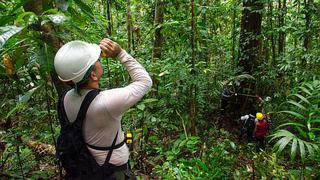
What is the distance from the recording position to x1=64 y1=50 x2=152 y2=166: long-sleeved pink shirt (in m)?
1.99

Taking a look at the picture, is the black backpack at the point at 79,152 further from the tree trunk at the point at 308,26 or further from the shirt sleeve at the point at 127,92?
the tree trunk at the point at 308,26

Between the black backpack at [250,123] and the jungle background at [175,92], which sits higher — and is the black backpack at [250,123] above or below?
below

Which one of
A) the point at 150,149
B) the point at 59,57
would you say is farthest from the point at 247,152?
the point at 59,57

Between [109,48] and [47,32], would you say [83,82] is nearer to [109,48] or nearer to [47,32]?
[109,48]

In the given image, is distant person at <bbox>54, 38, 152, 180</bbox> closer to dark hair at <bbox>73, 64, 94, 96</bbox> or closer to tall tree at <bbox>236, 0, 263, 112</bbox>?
dark hair at <bbox>73, 64, 94, 96</bbox>

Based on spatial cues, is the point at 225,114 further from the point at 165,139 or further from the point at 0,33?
the point at 0,33

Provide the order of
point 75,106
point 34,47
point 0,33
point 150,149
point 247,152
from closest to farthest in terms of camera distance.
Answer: point 0,33
point 75,106
point 34,47
point 150,149
point 247,152

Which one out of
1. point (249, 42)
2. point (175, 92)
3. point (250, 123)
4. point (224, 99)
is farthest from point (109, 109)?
point (249, 42)

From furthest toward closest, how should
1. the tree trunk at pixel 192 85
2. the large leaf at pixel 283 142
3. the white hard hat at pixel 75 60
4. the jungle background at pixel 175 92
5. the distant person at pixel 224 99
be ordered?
1. the distant person at pixel 224 99
2. the tree trunk at pixel 192 85
3. the large leaf at pixel 283 142
4. the jungle background at pixel 175 92
5. the white hard hat at pixel 75 60

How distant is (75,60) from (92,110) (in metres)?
0.31

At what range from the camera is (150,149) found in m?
5.18

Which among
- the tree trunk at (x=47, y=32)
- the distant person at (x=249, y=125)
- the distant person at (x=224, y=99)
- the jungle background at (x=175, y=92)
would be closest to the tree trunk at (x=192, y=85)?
the jungle background at (x=175, y=92)

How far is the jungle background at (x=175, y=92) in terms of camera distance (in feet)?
8.07

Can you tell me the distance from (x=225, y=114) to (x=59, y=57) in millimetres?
6803
